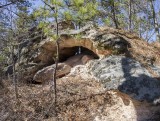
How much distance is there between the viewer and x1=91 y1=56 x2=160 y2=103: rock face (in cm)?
807

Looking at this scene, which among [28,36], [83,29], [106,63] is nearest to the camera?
[106,63]

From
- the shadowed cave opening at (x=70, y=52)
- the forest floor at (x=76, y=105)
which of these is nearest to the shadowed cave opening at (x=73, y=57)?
the shadowed cave opening at (x=70, y=52)

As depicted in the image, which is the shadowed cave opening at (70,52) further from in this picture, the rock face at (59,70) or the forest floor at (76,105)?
the forest floor at (76,105)

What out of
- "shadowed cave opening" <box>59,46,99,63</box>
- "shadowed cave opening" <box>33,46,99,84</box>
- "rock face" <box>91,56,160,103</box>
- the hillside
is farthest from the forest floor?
"shadowed cave opening" <box>59,46,99,63</box>

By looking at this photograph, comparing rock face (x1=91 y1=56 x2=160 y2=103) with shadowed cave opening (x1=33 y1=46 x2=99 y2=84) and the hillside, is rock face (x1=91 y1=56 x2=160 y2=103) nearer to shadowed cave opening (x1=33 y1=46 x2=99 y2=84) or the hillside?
the hillside

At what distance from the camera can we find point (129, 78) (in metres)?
8.55

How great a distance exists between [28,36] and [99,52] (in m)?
3.54

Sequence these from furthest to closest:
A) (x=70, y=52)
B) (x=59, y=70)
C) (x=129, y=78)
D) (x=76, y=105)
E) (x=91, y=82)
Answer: (x=70, y=52)
(x=59, y=70)
(x=91, y=82)
(x=76, y=105)
(x=129, y=78)

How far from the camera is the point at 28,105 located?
9.50 metres

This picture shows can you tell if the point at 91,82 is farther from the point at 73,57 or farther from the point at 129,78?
the point at 73,57

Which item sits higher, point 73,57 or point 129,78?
point 73,57

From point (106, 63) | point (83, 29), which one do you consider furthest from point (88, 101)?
point (83, 29)

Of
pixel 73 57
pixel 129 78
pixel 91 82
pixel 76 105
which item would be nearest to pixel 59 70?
pixel 73 57

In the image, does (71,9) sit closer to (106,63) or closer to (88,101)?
(106,63)
